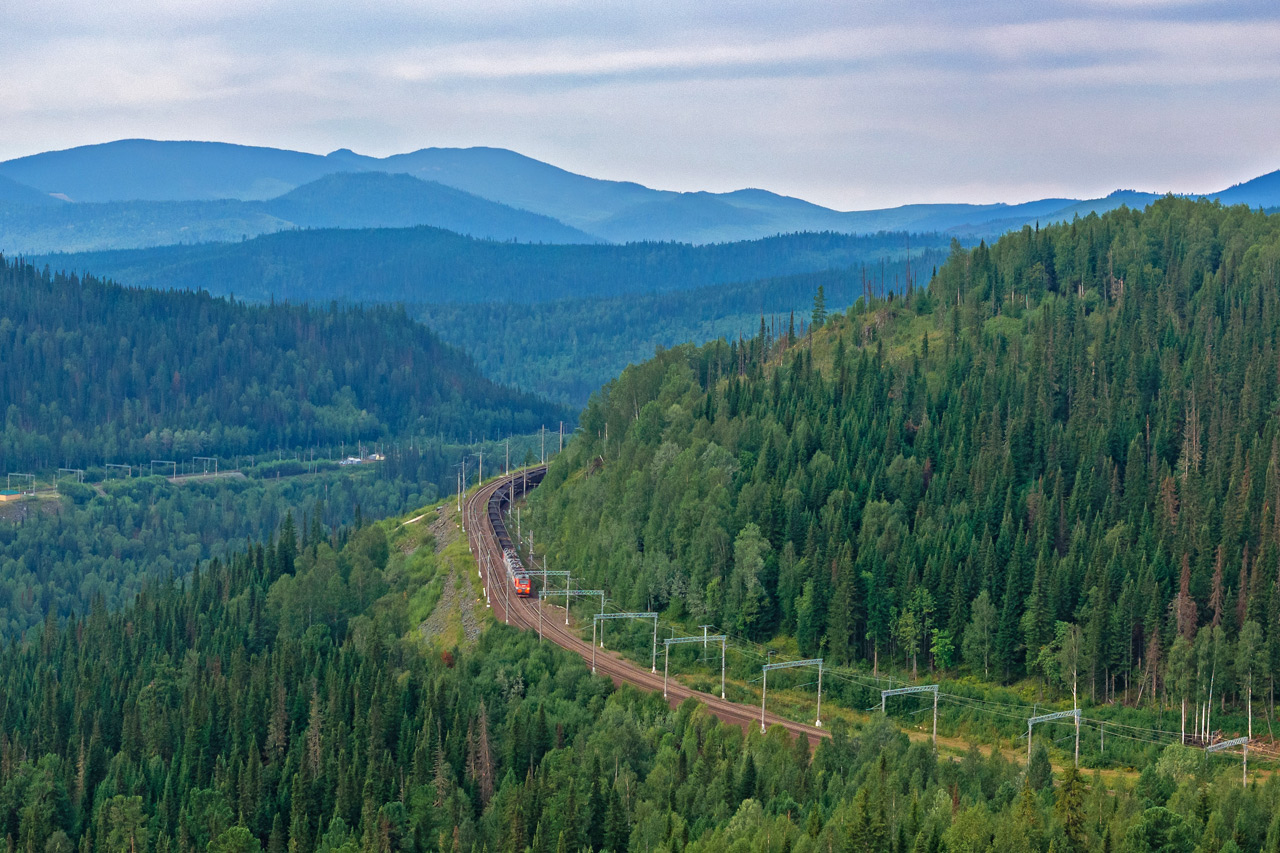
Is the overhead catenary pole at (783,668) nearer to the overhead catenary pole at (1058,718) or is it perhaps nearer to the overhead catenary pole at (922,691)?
the overhead catenary pole at (922,691)

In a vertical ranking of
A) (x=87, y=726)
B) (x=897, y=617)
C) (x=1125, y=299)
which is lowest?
(x=87, y=726)

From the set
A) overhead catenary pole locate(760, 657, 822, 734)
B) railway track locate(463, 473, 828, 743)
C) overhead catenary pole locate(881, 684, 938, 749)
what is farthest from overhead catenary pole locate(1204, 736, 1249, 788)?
overhead catenary pole locate(760, 657, 822, 734)

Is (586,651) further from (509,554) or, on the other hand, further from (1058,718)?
(1058,718)

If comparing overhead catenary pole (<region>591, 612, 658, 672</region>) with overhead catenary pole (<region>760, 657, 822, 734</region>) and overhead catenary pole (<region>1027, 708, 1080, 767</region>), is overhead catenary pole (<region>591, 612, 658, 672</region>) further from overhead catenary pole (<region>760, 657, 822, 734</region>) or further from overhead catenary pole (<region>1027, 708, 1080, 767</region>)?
overhead catenary pole (<region>1027, 708, 1080, 767</region>)

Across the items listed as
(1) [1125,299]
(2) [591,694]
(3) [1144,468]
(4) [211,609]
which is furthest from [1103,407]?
(4) [211,609]

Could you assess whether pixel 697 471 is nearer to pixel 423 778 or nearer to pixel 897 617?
pixel 897 617

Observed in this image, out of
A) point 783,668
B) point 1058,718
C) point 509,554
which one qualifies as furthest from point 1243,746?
point 509,554
